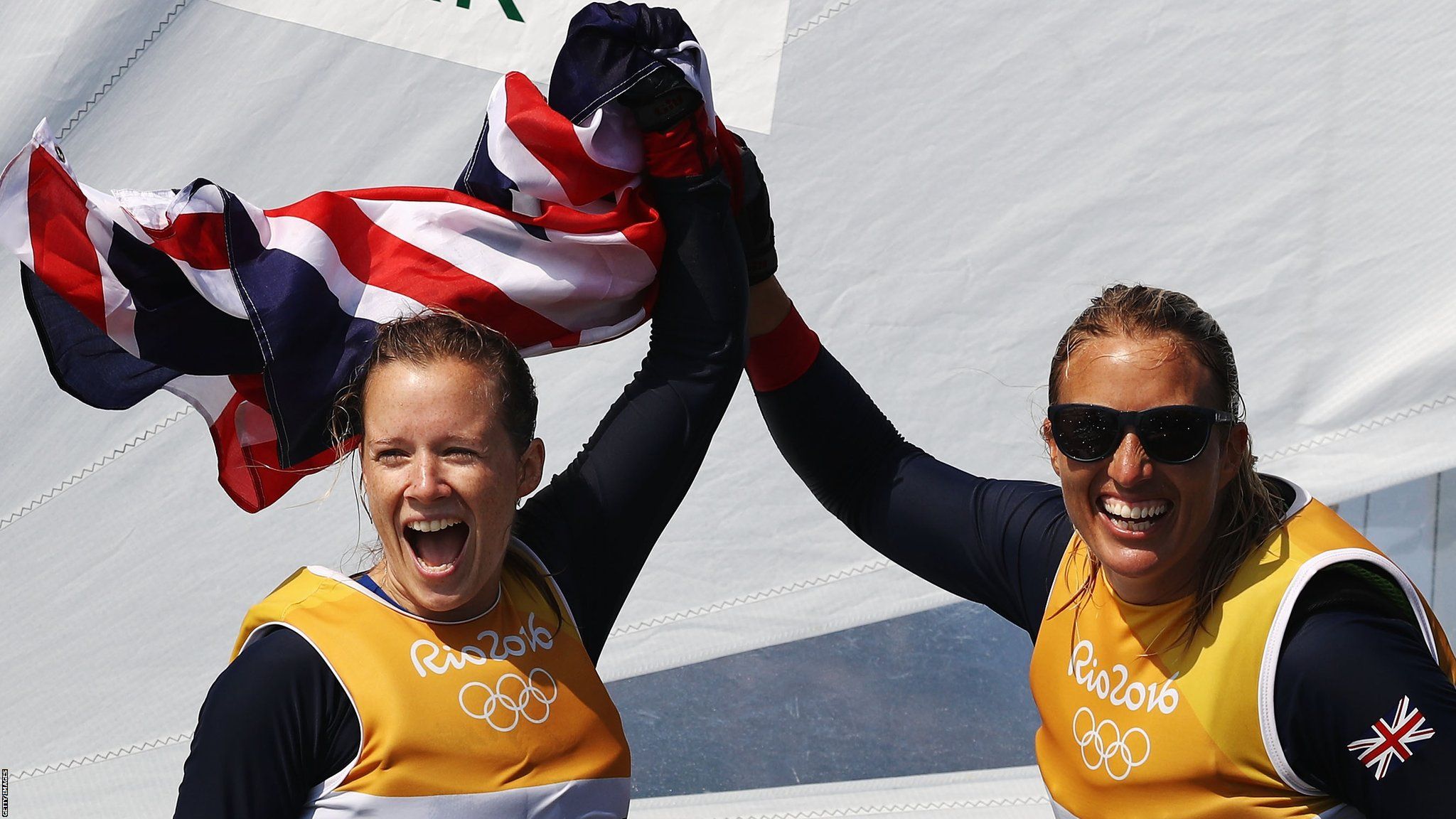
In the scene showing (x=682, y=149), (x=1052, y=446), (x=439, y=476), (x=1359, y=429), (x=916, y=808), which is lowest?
(x=916, y=808)

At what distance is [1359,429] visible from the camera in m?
2.08

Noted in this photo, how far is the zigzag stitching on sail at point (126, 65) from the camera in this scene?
1835 millimetres

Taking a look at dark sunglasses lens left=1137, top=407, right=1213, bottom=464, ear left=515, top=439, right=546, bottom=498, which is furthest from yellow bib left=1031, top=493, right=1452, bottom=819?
ear left=515, top=439, right=546, bottom=498

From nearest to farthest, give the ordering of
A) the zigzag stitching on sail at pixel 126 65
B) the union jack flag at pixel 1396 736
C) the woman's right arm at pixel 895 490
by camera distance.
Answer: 1. the union jack flag at pixel 1396 736
2. the woman's right arm at pixel 895 490
3. the zigzag stitching on sail at pixel 126 65

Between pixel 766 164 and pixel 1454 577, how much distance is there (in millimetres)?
1315

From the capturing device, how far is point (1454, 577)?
2.47 m

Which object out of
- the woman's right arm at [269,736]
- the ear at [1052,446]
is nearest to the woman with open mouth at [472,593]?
the woman's right arm at [269,736]

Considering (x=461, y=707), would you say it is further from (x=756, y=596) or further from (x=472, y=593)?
(x=756, y=596)

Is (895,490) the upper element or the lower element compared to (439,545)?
lower

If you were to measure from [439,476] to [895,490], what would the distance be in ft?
1.84

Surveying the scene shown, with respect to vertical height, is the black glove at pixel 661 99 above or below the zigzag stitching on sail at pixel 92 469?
above

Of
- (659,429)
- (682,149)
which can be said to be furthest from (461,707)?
(682,149)

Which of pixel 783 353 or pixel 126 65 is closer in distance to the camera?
pixel 783 353

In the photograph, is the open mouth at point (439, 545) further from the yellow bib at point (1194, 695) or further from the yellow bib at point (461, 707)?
the yellow bib at point (1194, 695)
